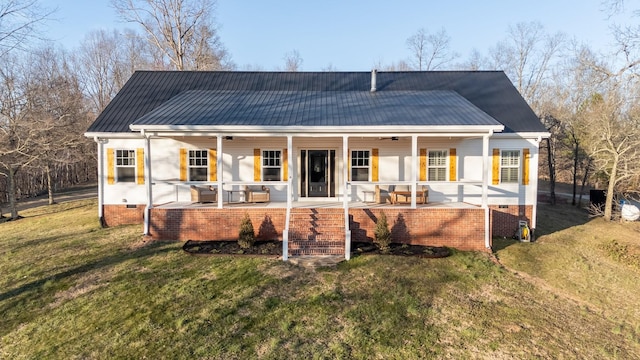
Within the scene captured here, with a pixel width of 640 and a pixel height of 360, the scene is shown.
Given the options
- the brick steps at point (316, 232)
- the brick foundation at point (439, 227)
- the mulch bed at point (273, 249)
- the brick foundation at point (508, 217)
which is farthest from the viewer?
the brick foundation at point (508, 217)

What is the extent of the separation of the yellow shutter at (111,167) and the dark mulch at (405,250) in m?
8.65

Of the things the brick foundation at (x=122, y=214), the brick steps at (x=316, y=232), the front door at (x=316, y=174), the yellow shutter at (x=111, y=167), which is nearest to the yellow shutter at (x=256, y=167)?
the front door at (x=316, y=174)

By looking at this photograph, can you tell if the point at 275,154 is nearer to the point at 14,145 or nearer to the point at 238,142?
the point at 238,142

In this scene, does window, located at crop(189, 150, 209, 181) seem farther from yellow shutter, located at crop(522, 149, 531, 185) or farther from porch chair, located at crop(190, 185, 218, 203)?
yellow shutter, located at crop(522, 149, 531, 185)

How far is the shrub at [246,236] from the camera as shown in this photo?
829 cm

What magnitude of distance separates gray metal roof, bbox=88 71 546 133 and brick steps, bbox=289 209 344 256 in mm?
2686

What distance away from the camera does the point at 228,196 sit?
1122 cm

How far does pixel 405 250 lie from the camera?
831 centimetres

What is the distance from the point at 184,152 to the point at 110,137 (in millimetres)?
2441

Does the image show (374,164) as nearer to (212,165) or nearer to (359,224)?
(359,224)

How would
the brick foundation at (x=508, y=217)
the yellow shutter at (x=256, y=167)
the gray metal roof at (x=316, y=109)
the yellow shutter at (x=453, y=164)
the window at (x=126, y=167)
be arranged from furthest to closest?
the yellow shutter at (x=256, y=167), the yellow shutter at (x=453, y=164), the window at (x=126, y=167), the brick foundation at (x=508, y=217), the gray metal roof at (x=316, y=109)

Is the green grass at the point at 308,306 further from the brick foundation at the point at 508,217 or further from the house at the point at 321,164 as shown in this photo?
the brick foundation at the point at 508,217

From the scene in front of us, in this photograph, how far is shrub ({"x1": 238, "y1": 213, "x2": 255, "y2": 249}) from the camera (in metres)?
8.29

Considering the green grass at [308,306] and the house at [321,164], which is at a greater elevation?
the house at [321,164]
